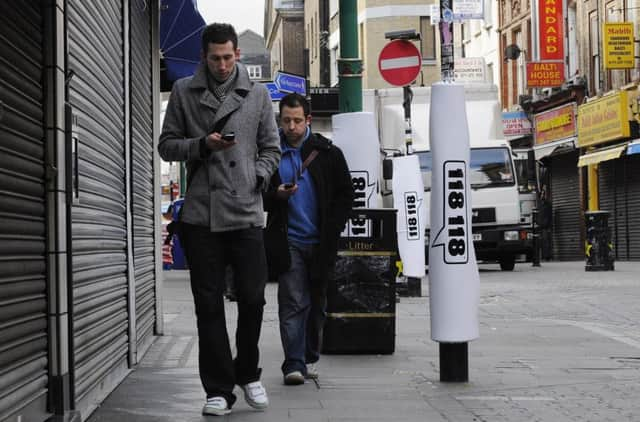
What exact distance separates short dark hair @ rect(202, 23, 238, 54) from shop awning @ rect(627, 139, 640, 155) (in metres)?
29.7

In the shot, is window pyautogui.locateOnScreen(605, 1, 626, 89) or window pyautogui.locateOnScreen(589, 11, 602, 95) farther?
window pyautogui.locateOnScreen(589, 11, 602, 95)

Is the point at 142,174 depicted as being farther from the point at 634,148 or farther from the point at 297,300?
the point at 634,148

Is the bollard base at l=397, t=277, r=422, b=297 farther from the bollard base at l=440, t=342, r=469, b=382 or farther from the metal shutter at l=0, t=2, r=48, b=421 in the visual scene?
the metal shutter at l=0, t=2, r=48, b=421

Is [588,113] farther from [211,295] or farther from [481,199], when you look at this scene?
[211,295]

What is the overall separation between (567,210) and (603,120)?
5675 millimetres

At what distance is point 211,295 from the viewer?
24.0 ft

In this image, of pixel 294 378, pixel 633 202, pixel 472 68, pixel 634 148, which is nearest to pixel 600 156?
pixel 633 202

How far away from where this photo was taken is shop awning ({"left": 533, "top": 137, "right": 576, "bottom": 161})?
142 feet

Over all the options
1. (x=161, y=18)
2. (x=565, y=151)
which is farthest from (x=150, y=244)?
(x=565, y=151)

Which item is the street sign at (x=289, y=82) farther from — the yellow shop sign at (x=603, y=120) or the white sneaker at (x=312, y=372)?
the yellow shop sign at (x=603, y=120)

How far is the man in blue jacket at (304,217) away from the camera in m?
8.69

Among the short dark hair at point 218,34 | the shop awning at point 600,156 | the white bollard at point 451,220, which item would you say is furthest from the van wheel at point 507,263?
the short dark hair at point 218,34

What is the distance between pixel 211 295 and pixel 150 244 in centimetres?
453

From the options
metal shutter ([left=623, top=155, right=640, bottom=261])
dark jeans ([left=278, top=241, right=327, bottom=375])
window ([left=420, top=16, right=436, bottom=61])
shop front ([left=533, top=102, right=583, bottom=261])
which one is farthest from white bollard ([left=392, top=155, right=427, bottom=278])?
window ([left=420, top=16, right=436, bottom=61])
